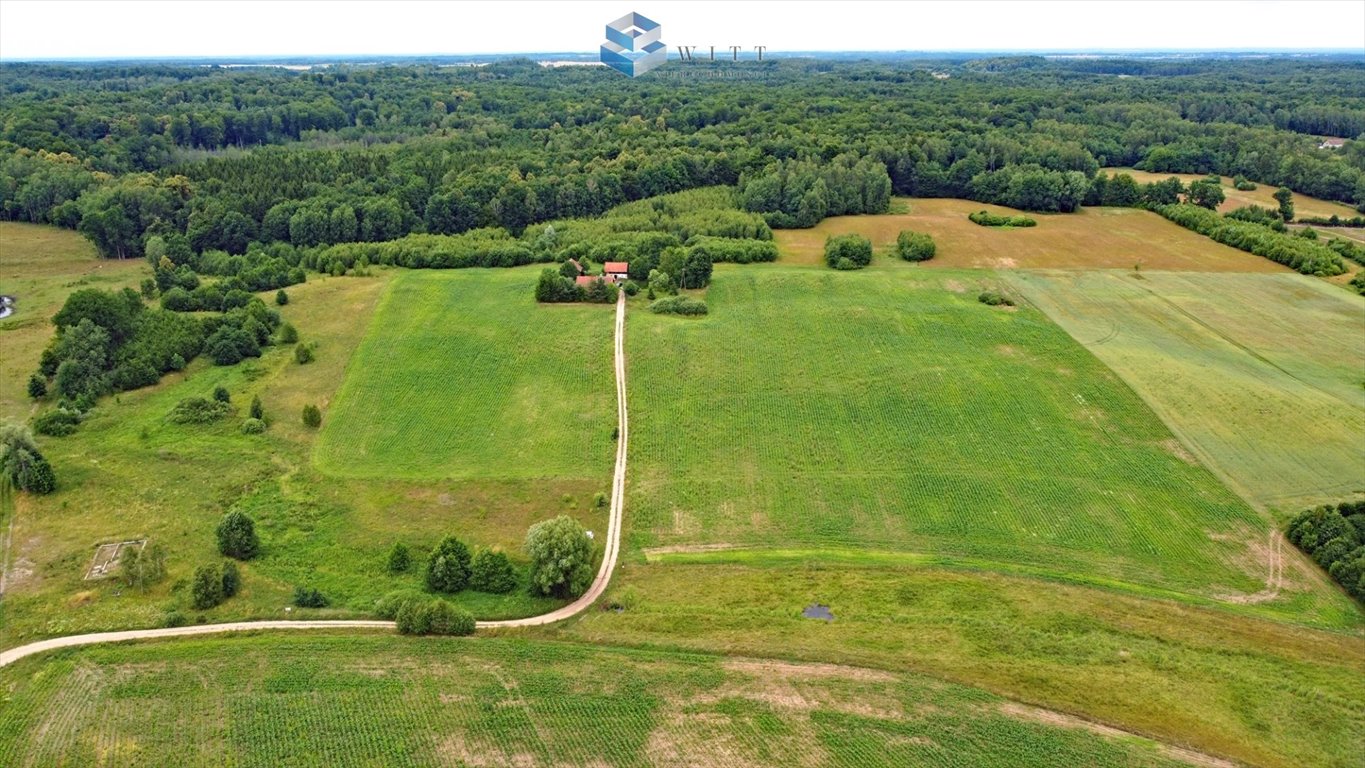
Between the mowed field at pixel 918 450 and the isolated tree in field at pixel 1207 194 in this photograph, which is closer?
the mowed field at pixel 918 450

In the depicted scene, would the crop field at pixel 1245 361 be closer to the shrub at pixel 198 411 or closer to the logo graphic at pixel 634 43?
the logo graphic at pixel 634 43

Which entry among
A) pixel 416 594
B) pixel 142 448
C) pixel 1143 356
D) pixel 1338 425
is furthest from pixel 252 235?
pixel 1338 425

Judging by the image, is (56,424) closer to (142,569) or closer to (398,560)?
(142,569)

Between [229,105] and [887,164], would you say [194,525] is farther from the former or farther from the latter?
[229,105]

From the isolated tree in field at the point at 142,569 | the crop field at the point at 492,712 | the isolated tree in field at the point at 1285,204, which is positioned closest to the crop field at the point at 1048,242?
the isolated tree in field at the point at 1285,204

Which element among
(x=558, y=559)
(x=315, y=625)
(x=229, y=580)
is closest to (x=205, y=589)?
(x=229, y=580)

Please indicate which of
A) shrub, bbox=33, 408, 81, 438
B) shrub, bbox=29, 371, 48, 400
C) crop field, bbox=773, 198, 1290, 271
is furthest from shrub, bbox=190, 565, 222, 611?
crop field, bbox=773, 198, 1290, 271
